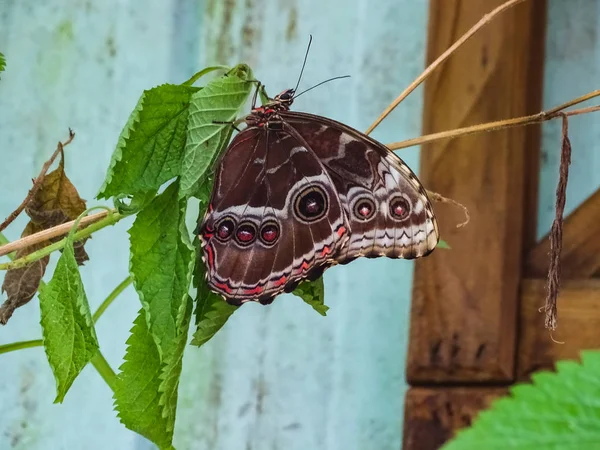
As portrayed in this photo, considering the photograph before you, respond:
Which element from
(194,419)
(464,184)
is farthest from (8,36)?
(464,184)

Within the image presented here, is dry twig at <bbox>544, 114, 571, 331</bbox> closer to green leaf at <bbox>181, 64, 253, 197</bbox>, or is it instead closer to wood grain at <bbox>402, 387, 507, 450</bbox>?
green leaf at <bbox>181, 64, 253, 197</bbox>

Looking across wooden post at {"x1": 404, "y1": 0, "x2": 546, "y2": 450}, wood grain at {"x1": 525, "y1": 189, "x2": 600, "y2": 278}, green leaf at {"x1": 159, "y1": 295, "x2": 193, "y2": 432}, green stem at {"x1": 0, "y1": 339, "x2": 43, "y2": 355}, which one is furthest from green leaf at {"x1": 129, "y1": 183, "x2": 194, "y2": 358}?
wood grain at {"x1": 525, "y1": 189, "x2": 600, "y2": 278}

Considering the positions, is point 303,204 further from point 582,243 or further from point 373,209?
point 582,243

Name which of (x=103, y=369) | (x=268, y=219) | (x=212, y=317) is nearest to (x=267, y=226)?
(x=268, y=219)

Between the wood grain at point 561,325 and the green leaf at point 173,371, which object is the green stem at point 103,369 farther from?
the wood grain at point 561,325

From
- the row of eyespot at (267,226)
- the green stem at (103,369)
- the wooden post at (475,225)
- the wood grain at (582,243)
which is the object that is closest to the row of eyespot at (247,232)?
the row of eyespot at (267,226)

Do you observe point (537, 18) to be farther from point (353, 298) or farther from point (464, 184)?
point (353, 298)

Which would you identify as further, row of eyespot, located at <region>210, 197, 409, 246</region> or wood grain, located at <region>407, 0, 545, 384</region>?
wood grain, located at <region>407, 0, 545, 384</region>
